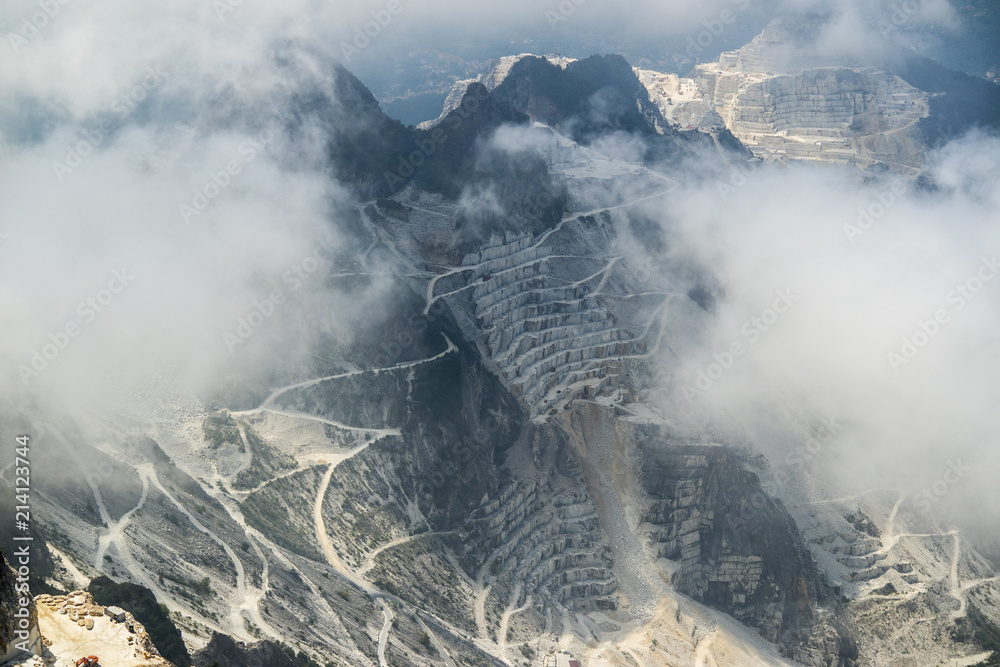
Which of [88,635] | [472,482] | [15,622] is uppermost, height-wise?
[15,622]

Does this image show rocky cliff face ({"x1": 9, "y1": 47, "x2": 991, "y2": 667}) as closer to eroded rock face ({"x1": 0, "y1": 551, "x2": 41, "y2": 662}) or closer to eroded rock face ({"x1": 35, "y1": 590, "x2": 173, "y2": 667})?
eroded rock face ({"x1": 35, "y1": 590, "x2": 173, "y2": 667})

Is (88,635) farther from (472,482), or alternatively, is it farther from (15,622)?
(472,482)

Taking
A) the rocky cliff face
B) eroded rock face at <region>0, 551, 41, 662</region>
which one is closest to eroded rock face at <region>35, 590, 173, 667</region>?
eroded rock face at <region>0, 551, 41, 662</region>

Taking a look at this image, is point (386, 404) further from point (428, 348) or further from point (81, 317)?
point (81, 317)

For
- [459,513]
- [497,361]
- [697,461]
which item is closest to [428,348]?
[497,361]

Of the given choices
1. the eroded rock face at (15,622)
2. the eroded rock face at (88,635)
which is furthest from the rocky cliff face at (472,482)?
the eroded rock face at (15,622)

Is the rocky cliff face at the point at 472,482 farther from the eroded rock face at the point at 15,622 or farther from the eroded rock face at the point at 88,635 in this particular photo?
the eroded rock face at the point at 15,622

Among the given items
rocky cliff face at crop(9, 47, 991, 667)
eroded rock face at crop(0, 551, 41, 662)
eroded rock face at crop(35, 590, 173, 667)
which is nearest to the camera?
eroded rock face at crop(0, 551, 41, 662)

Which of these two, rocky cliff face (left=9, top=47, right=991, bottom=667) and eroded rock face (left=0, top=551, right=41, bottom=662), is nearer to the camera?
eroded rock face (left=0, top=551, right=41, bottom=662)

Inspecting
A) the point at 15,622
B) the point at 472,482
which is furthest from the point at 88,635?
the point at 472,482
